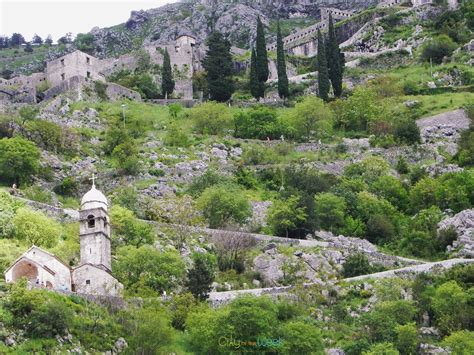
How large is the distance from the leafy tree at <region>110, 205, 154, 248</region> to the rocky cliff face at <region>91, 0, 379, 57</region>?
3783 inches

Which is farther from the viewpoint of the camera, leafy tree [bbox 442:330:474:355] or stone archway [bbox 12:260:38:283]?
stone archway [bbox 12:260:38:283]

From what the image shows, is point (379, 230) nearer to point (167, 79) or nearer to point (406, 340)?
point (406, 340)

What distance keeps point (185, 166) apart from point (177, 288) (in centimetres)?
2879

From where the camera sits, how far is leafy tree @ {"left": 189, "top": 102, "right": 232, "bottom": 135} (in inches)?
4264

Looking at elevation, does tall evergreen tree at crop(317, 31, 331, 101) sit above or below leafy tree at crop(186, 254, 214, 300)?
above

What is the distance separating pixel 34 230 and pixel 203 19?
114 meters

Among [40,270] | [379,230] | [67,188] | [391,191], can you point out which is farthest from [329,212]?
[40,270]

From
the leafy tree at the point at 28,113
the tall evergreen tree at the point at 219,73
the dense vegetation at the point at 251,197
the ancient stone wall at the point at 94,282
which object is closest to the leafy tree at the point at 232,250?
the dense vegetation at the point at 251,197

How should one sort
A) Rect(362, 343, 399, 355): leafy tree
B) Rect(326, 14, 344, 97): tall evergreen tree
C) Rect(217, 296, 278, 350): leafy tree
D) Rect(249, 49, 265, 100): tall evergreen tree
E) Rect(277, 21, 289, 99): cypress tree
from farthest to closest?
Rect(249, 49, 265, 100): tall evergreen tree
Rect(326, 14, 344, 97): tall evergreen tree
Rect(277, 21, 289, 99): cypress tree
Rect(217, 296, 278, 350): leafy tree
Rect(362, 343, 399, 355): leafy tree

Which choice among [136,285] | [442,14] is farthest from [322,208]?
[442,14]

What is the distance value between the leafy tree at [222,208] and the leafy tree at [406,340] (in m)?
23.5

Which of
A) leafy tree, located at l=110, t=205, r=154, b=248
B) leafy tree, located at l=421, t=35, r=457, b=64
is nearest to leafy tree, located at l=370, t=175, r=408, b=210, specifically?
leafy tree, located at l=110, t=205, r=154, b=248

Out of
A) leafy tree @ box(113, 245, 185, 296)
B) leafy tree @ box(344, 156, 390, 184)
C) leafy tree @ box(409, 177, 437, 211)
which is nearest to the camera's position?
leafy tree @ box(113, 245, 185, 296)

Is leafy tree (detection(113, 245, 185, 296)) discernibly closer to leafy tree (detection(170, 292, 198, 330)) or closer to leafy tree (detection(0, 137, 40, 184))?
leafy tree (detection(170, 292, 198, 330))
